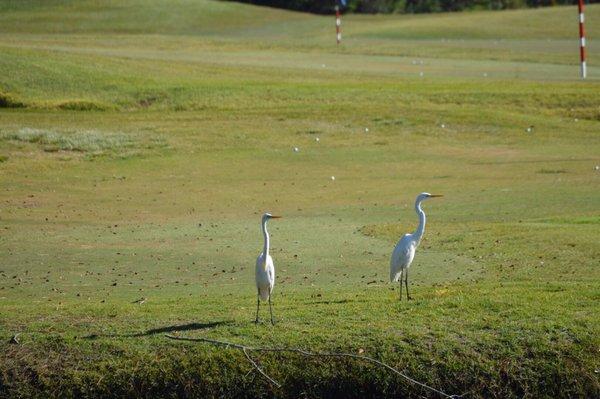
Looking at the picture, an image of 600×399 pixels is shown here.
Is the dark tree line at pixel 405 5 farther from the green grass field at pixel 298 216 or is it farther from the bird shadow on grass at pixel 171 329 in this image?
the bird shadow on grass at pixel 171 329

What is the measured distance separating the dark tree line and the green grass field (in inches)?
1645

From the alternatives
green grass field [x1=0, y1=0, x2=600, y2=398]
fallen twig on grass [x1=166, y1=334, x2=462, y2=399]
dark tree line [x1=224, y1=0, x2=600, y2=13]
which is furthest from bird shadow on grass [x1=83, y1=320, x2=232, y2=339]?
dark tree line [x1=224, y1=0, x2=600, y2=13]

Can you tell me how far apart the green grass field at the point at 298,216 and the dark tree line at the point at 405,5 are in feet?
137

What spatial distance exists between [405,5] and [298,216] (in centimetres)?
8438

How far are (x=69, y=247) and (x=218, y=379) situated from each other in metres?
8.73

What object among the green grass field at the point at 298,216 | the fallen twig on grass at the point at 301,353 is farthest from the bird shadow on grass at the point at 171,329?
the fallen twig on grass at the point at 301,353

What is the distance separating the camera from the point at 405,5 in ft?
350

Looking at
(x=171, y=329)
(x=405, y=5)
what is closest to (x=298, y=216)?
(x=171, y=329)

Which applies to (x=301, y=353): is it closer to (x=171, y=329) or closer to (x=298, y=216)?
(x=171, y=329)

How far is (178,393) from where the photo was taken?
12797 mm

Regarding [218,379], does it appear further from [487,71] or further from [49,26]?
[49,26]

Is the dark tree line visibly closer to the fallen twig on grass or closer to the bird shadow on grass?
the bird shadow on grass

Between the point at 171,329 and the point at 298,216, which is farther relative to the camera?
the point at 298,216

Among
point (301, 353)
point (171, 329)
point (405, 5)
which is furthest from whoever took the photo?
point (405, 5)
